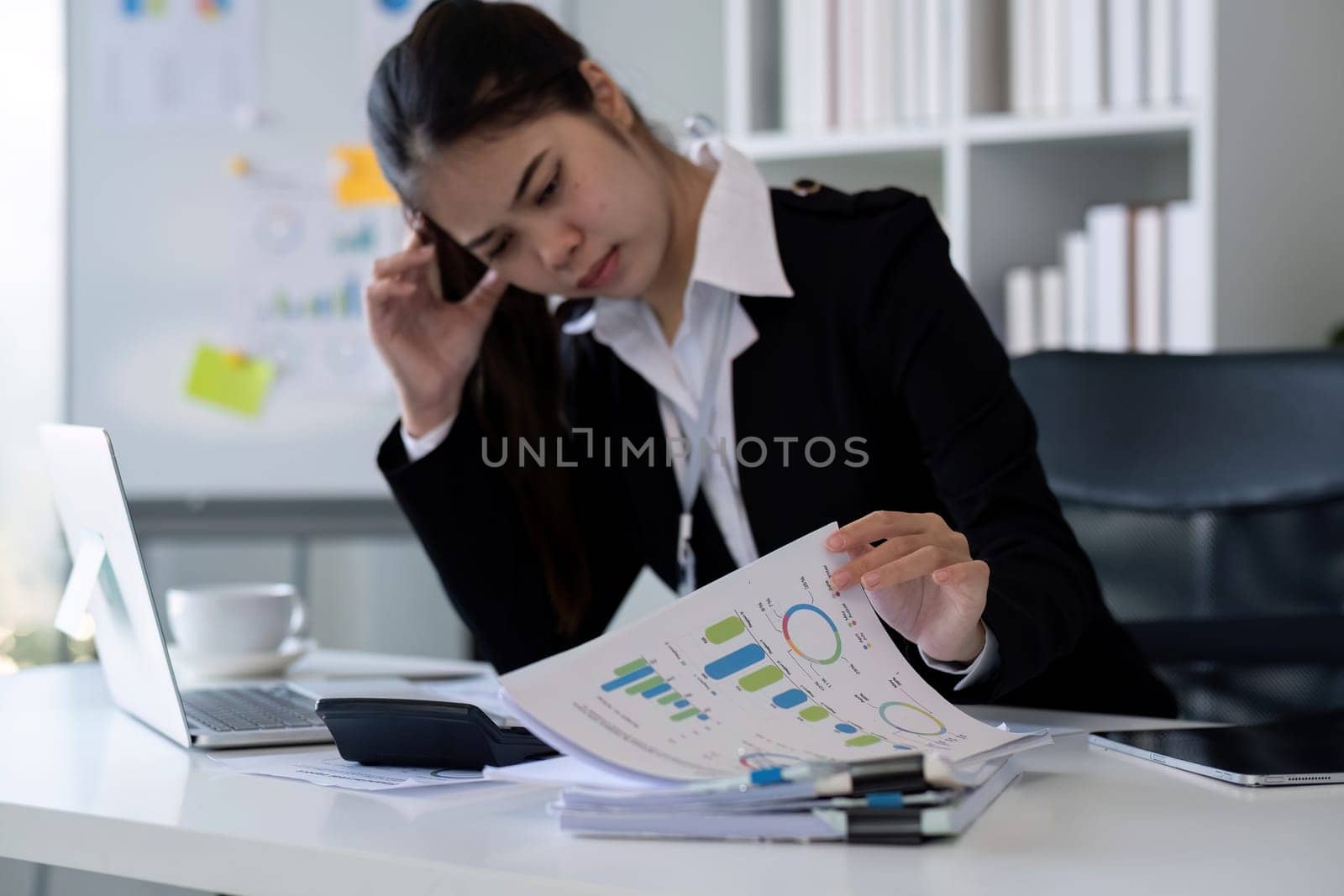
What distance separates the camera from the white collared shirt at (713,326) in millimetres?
1288

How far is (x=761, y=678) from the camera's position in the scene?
2.44 feet

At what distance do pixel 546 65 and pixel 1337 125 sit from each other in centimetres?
131

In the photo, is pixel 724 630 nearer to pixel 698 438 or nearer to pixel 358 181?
pixel 698 438

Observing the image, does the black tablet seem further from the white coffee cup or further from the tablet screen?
the white coffee cup

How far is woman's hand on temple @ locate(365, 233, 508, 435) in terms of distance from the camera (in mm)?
1323

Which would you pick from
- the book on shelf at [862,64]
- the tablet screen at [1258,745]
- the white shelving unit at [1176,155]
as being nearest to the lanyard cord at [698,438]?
the tablet screen at [1258,745]

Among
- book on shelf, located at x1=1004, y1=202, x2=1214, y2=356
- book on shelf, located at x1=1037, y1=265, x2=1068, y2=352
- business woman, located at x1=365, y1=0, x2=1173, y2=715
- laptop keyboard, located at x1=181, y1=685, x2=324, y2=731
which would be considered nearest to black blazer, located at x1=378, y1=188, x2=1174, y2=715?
business woman, located at x1=365, y1=0, x2=1173, y2=715

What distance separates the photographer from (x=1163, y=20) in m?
1.90

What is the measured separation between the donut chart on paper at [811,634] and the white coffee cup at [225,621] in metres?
0.64

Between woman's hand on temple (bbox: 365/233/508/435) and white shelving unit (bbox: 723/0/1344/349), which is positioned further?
white shelving unit (bbox: 723/0/1344/349)

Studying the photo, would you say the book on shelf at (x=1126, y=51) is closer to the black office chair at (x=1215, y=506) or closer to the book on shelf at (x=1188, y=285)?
the book on shelf at (x=1188, y=285)

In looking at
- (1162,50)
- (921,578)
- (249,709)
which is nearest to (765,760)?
(921,578)

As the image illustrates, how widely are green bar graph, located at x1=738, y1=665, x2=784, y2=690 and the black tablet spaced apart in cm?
24

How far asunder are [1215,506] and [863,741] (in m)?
0.80
